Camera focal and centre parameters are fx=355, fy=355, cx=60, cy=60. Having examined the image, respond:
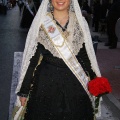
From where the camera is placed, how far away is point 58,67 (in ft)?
10.6

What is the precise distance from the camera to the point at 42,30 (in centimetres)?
336

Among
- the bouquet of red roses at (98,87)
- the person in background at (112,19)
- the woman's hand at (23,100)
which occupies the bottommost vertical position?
the person in background at (112,19)

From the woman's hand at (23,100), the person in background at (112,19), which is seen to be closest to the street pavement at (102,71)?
the person in background at (112,19)

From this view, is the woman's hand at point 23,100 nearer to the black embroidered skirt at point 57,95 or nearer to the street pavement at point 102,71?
the black embroidered skirt at point 57,95

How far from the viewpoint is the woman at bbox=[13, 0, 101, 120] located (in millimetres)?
3207

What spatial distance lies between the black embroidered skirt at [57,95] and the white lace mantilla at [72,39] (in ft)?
0.49

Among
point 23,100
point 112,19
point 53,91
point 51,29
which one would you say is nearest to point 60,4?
point 51,29

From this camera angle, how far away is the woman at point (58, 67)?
3207 mm

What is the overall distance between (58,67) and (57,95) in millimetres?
254

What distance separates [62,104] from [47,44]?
57 centimetres

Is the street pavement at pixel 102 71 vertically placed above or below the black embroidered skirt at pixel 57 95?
below

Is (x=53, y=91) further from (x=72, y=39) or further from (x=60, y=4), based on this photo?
(x=60, y=4)

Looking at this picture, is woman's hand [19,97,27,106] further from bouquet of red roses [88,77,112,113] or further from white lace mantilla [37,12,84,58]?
bouquet of red roses [88,77,112,113]

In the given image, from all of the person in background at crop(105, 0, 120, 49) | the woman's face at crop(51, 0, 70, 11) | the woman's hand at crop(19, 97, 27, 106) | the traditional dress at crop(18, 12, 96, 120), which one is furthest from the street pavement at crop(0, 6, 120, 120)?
the woman's face at crop(51, 0, 70, 11)
